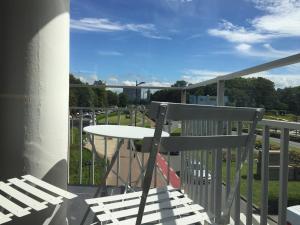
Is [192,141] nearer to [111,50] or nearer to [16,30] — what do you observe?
[16,30]

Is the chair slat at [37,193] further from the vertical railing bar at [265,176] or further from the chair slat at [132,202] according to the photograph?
the vertical railing bar at [265,176]

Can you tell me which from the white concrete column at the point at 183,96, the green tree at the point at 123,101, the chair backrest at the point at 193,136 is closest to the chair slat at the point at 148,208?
the chair backrest at the point at 193,136

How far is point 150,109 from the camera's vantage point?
1225 mm

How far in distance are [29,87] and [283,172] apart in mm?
1510

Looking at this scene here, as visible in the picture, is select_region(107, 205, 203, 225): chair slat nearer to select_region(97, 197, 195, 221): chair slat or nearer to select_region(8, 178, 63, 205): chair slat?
select_region(97, 197, 195, 221): chair slat

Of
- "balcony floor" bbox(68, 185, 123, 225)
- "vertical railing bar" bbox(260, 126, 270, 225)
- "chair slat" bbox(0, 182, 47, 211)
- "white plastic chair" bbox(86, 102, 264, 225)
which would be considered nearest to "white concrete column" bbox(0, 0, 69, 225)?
"chair slat" bbox(0, 182, 47, 211)

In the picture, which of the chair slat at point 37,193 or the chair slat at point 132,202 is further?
the chair slat at point 132,202

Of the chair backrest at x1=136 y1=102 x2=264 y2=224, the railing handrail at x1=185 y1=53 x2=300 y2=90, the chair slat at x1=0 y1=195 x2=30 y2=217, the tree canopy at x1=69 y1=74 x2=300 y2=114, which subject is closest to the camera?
the chair backrest at x1=136 y1=102 x2=264 y2=224

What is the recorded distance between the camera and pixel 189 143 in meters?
1.34

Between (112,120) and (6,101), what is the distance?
2237 millimetres

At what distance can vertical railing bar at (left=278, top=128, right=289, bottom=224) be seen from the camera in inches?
68.6

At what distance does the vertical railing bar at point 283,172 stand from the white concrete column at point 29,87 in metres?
1.37

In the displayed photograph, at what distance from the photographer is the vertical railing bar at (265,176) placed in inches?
75.5

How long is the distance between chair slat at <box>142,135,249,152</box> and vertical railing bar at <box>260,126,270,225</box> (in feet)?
1.49
